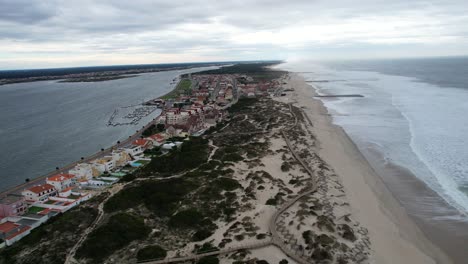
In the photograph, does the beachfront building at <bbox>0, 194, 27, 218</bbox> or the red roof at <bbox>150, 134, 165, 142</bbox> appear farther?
the red roof at <bbox>150, 134, 165, 142</bbox>

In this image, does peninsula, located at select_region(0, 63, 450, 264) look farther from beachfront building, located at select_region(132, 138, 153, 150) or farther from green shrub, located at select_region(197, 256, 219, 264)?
beachfront building, located at select_region(132, 138, 153, 150)

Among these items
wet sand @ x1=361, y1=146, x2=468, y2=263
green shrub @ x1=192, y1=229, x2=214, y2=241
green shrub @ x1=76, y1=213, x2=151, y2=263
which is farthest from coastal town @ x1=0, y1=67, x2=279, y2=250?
wet sand @ x1=361, y1=146, x2=468, y2=263

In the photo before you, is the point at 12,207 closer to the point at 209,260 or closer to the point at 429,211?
the point at 209,260

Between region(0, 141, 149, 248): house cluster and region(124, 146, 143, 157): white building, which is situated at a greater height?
region(124, 146, 143, 157): white building

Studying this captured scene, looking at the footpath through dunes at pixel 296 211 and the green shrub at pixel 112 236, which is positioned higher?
the green shrub at pixel 112 236

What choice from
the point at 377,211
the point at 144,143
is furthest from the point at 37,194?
the point at 377,211

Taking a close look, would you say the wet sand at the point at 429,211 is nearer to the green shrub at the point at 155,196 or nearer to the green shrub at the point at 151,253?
the green shrub at the point at 151,253

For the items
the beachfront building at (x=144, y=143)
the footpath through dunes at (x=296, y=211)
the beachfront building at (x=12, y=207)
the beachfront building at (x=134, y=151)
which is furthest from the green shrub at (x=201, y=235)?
the beachfront building at (x=144, y=143)
